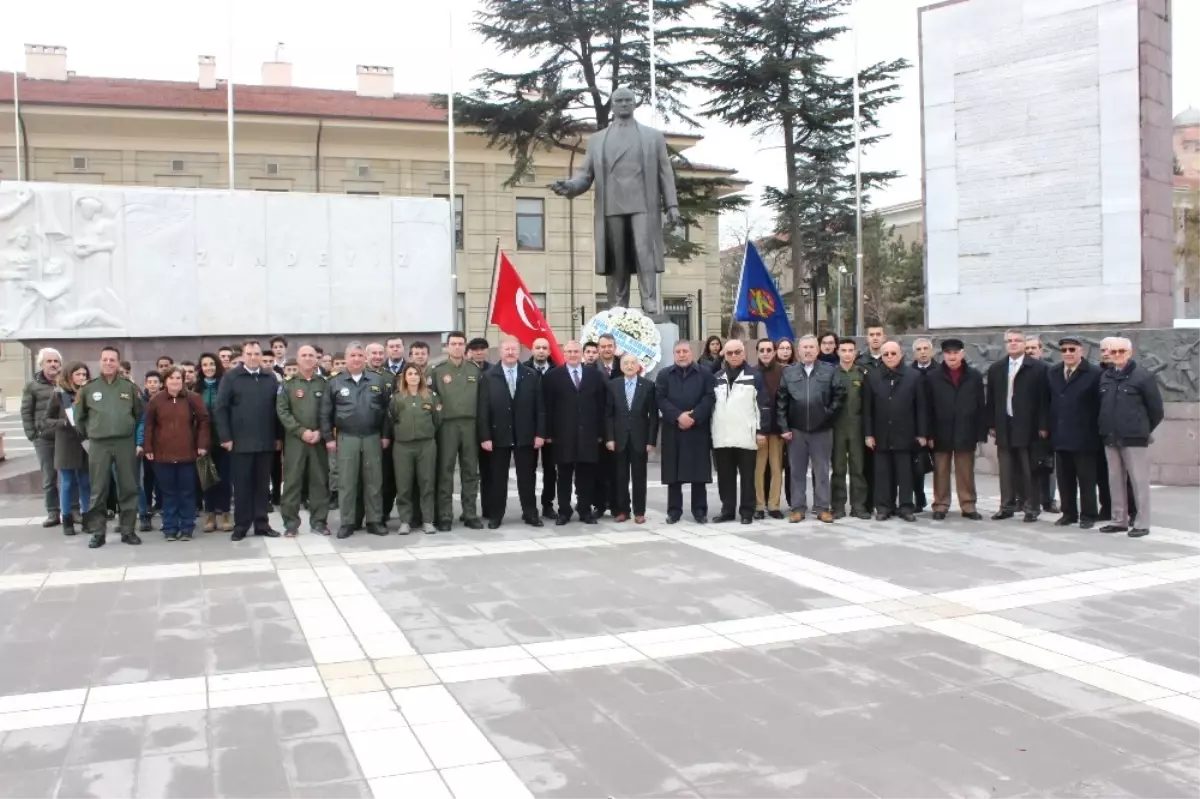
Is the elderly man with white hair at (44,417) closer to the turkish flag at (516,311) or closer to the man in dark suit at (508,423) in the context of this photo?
the man in dark suit at (508,423)

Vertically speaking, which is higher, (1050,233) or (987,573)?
(1050,233)

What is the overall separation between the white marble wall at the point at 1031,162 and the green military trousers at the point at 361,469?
7.61 m

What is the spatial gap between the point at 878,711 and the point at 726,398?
5.10 meters

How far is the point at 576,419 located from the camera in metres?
Answer: 9.18

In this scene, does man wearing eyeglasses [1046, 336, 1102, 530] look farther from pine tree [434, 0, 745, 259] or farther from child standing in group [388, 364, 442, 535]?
pine tree [434, 0, 745, 259]

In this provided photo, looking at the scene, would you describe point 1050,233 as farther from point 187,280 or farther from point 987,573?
point 187,280

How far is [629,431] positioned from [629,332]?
2.50 meters

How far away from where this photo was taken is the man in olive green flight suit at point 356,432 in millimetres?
8766

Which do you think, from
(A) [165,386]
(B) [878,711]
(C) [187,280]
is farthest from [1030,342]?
(C) [187,280]

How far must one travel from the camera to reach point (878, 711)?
4.18 meters

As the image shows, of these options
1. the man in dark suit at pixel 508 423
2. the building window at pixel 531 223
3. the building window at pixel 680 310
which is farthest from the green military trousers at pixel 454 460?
the building window at pixel 680 310

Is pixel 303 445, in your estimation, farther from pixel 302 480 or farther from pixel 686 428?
pixel 686 428

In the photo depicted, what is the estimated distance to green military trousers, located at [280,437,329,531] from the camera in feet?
29.0

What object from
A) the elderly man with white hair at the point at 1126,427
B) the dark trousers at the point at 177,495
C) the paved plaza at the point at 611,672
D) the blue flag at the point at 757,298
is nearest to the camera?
the paved plaza at the point at 611,672
